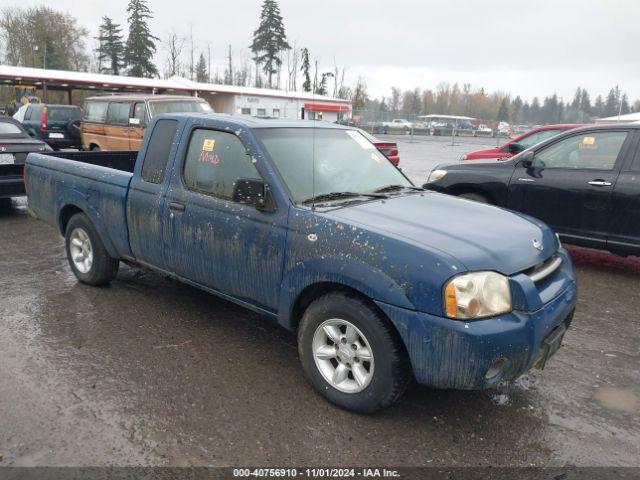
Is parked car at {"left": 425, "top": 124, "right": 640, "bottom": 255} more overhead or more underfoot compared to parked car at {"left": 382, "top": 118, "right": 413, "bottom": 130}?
more underfoot

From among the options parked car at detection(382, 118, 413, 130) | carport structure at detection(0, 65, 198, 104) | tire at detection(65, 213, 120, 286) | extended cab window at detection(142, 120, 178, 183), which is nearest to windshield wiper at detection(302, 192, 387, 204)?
A: extended cab window at detection(142, 120, 178, 183)

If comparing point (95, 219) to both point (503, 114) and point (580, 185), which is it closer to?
point (580, 185)

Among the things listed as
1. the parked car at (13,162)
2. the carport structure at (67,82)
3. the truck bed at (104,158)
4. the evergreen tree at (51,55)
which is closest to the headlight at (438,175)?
the truck bed at (104,158)

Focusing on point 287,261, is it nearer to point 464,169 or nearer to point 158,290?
point 158,290

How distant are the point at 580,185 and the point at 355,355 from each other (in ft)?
14.4

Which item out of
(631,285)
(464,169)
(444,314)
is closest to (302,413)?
(444,314)

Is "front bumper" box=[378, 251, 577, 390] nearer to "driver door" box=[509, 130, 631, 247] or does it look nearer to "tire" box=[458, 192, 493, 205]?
"driver door" box=[509, 130, 631, 247]

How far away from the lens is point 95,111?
555 inches

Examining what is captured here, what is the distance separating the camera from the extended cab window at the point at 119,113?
1287 centimetres

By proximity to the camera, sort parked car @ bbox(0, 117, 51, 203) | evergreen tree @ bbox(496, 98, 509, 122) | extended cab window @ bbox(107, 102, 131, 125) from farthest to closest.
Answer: evergreen tree @ bbox(496, 98, 509, 122), extended cab window @ bbox(107, 102, 131, 125), parked car @ bbox(0, 117, 51, 203)

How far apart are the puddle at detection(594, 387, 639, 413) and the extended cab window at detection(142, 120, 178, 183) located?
3637mm

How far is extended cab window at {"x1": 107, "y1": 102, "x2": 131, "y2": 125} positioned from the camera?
1287 cm

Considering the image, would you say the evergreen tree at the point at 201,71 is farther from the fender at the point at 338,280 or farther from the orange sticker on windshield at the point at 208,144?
the fender at the point at 338,280

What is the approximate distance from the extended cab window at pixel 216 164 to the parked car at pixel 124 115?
8.19m
